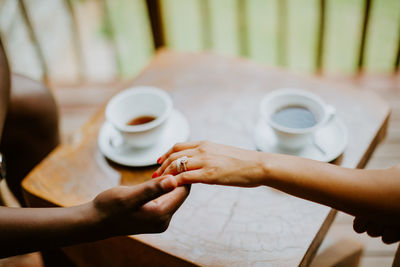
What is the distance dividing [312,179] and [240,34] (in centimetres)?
188

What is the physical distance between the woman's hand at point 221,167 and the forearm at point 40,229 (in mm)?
214

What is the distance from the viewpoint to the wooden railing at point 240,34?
2.68m

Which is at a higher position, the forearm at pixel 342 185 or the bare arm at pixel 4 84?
the bare arm at pixel 4 84

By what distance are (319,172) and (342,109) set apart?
15.9 inches

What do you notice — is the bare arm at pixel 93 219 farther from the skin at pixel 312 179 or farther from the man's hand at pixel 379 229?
the man's hand at pixel 379 229

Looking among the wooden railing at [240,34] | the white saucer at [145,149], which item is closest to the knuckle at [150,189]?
the white saucer at [145,149]

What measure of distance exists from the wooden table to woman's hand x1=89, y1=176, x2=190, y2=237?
0.07 meters

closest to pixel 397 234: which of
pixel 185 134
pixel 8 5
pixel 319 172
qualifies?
pixel 319 172

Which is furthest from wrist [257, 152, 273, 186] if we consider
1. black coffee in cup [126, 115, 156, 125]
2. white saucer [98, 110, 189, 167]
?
black coffee in cup [126, 115, 156, 125]

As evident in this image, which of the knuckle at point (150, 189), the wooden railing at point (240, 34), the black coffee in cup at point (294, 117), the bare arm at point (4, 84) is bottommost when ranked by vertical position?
the wooden railing at point (240, 34)

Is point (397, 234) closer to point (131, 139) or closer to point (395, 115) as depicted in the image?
point (131, 139)

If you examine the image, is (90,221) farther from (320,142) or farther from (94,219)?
(320,142)

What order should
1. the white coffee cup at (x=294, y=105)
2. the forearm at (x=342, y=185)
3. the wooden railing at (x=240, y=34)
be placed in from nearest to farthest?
the forearm at (x=342, y=185)
the white coffee cup at (x=294, y=105)
the wooden railing at (x=240, y=34)

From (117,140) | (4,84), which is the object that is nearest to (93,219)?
(117,140)
